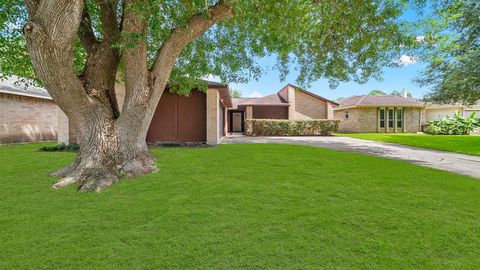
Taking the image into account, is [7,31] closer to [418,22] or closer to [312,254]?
[312,254]

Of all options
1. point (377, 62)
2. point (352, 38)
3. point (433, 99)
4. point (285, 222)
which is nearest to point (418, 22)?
point (377, 62)

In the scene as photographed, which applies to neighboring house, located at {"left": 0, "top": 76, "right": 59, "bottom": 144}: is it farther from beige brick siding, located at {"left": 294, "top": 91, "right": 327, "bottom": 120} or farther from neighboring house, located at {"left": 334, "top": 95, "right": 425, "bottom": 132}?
neighboring house, located at {"left": 334, "top": 95, "right": 425, "bottom": 132}

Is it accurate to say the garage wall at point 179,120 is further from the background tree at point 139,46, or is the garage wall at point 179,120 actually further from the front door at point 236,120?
the front door at point 236,120

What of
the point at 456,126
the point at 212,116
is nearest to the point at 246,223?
the point at 212,116

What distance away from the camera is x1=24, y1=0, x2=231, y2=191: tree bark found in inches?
171

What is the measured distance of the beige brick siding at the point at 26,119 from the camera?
1302 centimetres

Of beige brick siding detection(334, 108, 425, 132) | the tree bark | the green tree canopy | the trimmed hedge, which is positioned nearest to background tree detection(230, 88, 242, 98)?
beige brick siding detection(334, 108, 425, 132)

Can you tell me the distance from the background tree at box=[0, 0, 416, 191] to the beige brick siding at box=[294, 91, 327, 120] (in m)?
14.5

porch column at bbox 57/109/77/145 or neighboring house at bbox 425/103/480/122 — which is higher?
neighboring house at bbox 425/103/480/122

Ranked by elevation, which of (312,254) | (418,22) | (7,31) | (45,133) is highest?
(418,22)

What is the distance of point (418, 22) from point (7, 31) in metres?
13.4

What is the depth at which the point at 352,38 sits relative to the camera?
8609 millimetres

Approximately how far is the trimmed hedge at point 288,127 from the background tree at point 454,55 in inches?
277

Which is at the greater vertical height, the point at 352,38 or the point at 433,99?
the point at 352,38
